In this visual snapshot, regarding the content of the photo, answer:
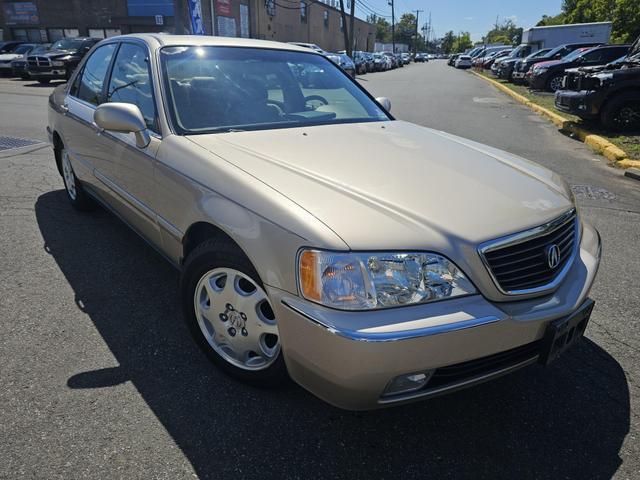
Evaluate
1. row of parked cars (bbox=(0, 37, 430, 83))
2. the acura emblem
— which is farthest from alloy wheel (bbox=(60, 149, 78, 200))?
row of parked cars (bbox=(0, 37, 430, 83))

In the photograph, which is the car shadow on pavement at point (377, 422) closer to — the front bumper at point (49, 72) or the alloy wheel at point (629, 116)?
the alloy wheel at point (629, 116)

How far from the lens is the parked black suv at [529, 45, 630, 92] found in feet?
49.5

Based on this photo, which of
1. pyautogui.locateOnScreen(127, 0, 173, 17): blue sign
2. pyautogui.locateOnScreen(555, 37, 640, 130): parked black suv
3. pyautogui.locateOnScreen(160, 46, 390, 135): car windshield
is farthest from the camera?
pyautogui.locateOnScreen(127, 0, 173, 17): blue sign

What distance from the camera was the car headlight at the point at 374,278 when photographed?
70.7 inches

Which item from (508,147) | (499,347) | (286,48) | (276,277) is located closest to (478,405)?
(499,347)

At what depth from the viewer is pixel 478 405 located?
7.71 feet

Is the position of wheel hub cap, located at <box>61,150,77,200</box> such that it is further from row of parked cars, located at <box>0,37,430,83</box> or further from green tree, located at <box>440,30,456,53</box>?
green tree, located at <box>440,30,456,53</box>

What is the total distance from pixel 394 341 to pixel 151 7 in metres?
36.3

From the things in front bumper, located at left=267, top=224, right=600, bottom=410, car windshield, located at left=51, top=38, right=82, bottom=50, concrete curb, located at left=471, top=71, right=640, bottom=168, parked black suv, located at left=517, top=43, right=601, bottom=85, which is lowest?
concrete curb, located at left=471, top=71, right=640, bottom=168

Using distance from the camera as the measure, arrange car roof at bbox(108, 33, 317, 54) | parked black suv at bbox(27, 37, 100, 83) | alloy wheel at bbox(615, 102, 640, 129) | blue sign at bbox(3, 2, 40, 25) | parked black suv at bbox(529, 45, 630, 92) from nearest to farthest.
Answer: car roof at bbox(108, 33, 317, 54), alloy wheel at bbox(615, 102, 640, 129), parked black suv at bbox(529, 45, 630, 92), parked black suv at bbox(27, 37, 100, 83), blue sign at bbox(3, 2, 40, 25)

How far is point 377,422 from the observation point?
2229 mm

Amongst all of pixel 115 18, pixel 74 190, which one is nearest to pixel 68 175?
pixel 74 190

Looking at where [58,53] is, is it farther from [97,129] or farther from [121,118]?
[121,118]

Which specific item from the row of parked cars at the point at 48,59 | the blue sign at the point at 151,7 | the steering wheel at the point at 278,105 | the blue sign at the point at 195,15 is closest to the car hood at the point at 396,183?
the steering wheel at the point at 278,105
